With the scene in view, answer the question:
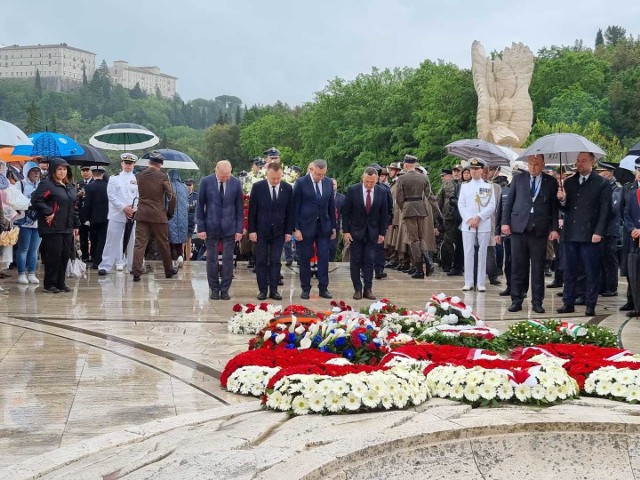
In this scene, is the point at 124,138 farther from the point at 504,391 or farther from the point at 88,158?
the point at 504,391

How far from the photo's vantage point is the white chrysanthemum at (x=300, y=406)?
263 inches

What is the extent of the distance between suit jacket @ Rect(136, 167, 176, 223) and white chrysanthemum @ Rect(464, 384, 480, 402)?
10.5 meters

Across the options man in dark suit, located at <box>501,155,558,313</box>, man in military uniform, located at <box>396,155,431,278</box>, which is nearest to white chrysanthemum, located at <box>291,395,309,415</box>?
man in dark suit, located at <box>501,155,558,313</box>

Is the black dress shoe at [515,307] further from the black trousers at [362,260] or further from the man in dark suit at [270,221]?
the man in dark suit at [270,221]

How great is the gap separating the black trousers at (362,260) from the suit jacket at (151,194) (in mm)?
3804

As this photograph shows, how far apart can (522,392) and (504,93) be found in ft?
122

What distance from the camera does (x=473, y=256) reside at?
16.2m

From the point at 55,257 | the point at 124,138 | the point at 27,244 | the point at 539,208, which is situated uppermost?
the point at 124,138

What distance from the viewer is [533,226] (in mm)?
13594

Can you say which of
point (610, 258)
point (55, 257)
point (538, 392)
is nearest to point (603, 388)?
point (538, 392)

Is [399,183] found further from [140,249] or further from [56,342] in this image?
[56,342]

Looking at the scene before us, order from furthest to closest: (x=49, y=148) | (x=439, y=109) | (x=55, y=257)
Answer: (x=439, y=109) → (x=49, y=148) → (x=55, y=257)

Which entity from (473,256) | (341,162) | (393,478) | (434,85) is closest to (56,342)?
(393,478)

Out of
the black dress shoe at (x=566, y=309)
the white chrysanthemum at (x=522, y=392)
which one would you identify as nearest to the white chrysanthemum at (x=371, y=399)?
the white chrysanthemum at (x=522, y=392)
